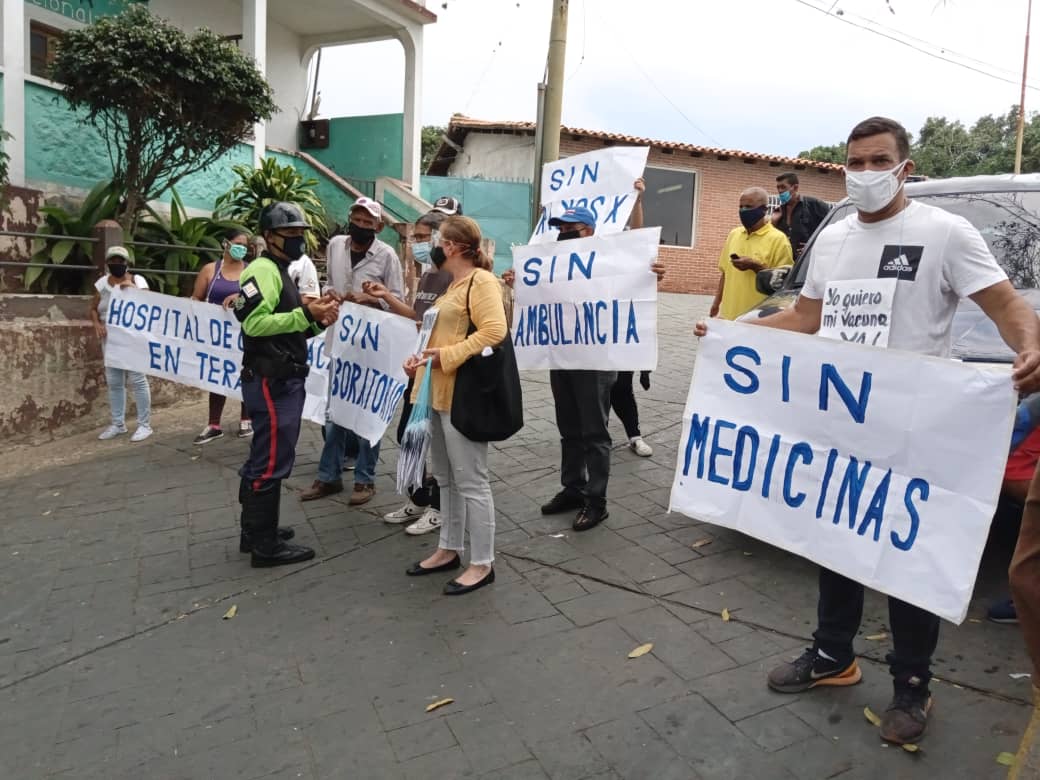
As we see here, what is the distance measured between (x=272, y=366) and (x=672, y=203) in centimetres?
1602

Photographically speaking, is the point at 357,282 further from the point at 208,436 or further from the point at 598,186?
the point at 208,436

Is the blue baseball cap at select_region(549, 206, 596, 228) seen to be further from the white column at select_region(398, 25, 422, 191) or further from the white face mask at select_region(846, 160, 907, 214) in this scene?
the white column at select_region(398, 25, 422, 191)

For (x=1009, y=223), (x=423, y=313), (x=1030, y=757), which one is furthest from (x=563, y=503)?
(x=1030, y=757)

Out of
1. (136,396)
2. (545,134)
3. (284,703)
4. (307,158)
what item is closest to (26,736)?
(284,703)

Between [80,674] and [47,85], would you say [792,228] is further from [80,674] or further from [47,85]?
[47,85]

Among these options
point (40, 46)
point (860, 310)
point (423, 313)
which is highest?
point (40, 46)

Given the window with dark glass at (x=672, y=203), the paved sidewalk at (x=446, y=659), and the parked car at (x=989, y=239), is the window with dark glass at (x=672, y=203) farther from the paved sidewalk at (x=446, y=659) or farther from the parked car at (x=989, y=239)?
the paved sidewalk at (x=446, y=659)

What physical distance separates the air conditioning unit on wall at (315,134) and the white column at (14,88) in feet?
23.5

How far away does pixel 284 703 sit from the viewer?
3.22 m

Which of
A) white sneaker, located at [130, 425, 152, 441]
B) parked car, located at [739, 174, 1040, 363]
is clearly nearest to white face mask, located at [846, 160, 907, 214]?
parked car, located at [739, 174, 1040, 363]

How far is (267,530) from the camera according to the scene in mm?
4566

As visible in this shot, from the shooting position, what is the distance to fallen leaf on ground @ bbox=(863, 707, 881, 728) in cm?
287

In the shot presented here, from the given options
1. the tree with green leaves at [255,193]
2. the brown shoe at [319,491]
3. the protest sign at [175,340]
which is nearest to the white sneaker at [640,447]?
the brown shoe at [319,491]

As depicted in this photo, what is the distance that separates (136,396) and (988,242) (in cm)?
693
